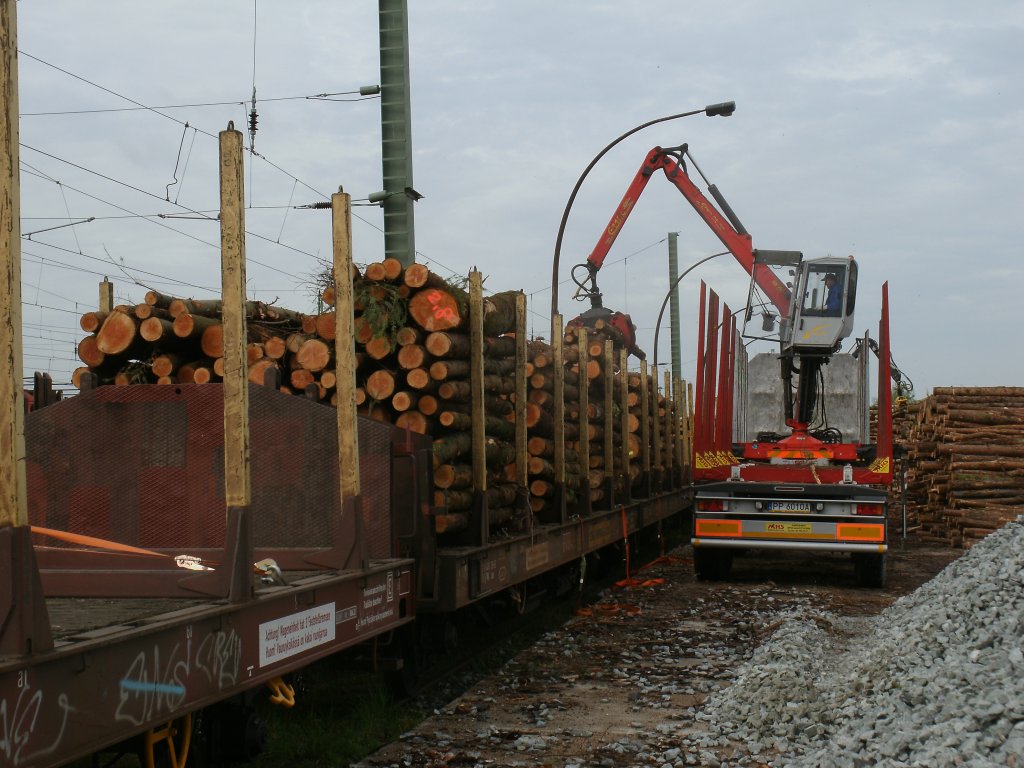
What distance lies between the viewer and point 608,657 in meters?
9.08

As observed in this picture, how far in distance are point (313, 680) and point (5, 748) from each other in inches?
203

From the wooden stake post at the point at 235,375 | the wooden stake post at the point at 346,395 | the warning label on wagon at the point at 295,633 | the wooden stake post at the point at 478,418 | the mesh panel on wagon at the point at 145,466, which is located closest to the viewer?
the wooden stake post at the point at 235,375

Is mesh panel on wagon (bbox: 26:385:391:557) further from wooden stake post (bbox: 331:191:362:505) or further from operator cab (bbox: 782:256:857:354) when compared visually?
operator cab (bbox: 782:256:857:354)

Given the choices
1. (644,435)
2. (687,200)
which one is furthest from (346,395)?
(687,200)

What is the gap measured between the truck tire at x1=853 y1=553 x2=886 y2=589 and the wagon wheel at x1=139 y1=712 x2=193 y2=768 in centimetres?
1019

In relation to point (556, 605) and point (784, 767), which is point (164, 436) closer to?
point (784, 767)

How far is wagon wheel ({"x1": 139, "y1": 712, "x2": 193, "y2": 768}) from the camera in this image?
13.8 feet

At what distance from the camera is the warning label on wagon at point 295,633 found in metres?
4.77

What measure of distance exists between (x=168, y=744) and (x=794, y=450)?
415 inches

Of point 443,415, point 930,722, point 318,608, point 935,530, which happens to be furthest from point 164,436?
point 935,530

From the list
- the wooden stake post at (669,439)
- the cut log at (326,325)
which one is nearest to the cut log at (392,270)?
the cut log at (326,325)

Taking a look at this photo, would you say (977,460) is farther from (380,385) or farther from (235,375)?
(235,375)

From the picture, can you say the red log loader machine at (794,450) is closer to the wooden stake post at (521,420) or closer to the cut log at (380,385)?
A: the wooden stake post at (521,420)

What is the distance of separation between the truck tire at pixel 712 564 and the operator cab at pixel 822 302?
8.73ft
